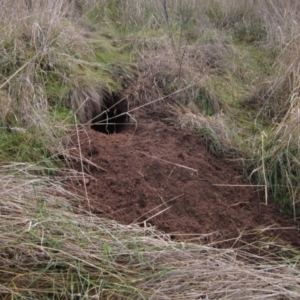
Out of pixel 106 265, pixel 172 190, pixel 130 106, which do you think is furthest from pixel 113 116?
pixel 106 265

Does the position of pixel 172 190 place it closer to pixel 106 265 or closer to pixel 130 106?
pixel 106 265

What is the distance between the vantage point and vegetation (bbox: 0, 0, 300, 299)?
232cm

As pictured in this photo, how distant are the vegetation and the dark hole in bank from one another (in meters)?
0.05

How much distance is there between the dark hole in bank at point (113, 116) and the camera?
384cm

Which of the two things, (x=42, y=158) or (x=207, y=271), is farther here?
(x=42, y=158)

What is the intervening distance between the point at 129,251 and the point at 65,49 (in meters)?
2.12

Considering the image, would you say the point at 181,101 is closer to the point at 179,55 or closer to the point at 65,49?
the point at 179,55

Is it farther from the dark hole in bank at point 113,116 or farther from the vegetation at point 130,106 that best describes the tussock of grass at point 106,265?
the dark hole in bank at point 113,116

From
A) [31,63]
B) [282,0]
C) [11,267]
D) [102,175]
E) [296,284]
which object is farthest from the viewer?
[282,0]

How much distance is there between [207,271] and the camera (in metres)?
2.41

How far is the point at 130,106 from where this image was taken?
154 inches

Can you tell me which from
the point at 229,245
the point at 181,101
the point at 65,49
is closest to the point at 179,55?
the point at 181,101

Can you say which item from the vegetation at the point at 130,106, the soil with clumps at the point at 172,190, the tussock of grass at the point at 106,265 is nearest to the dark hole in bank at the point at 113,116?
the vegetation at the point at 130,106

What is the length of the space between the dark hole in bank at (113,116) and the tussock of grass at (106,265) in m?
1.31
